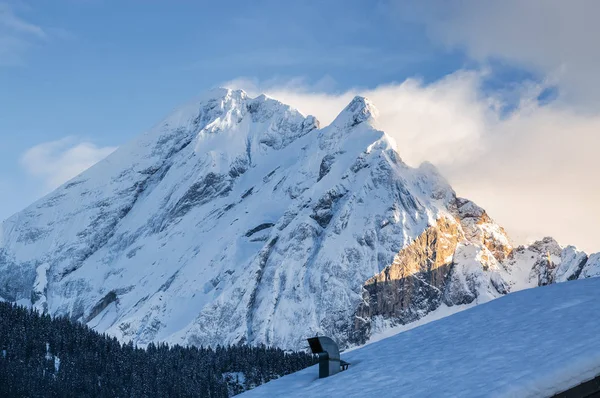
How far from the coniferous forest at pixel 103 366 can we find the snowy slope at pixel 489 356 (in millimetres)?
127971

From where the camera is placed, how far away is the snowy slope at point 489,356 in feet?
51.2

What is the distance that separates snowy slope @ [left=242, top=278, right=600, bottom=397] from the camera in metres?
15.6

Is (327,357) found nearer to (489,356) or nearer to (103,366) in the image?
(489,356)

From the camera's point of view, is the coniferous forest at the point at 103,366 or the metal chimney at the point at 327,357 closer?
the metal chimney at the point at 327,357

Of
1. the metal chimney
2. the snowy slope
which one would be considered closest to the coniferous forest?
the metal chimney

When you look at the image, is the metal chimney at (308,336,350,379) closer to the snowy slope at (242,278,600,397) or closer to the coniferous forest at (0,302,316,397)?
the snowy slope at (242,278,600,397)

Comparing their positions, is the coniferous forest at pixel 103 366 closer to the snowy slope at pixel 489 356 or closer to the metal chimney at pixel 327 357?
the metal chimney at pixel 327 357

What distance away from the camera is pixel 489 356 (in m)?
17.9

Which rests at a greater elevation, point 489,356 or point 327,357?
point 327,357

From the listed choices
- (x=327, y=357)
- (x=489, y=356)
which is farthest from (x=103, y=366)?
(x=489, y=356)

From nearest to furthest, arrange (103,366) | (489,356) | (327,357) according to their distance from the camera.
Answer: (489,356)
(327,357)
(103,366)

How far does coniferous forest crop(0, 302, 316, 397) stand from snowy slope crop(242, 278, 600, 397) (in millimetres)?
127971

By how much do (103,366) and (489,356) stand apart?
15817cm

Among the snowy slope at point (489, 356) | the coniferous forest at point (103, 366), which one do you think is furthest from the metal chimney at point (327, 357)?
the coniferous forest at point (103, 366)
